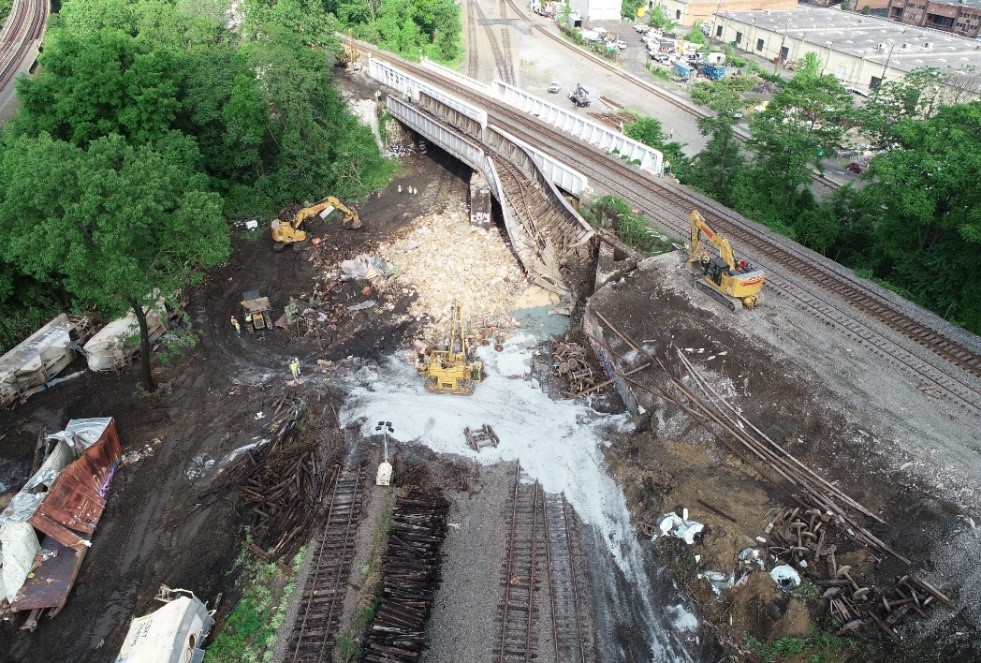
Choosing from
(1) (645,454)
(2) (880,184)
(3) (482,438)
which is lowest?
(3) (482,438)

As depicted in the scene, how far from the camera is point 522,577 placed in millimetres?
18656

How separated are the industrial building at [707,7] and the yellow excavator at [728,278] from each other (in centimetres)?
7794

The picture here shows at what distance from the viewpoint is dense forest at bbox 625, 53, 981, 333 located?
2608 centimetres

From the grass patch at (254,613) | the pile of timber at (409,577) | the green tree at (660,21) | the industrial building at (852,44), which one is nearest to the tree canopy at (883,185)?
the industrial building at (852,44)

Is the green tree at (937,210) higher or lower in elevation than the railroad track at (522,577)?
higher

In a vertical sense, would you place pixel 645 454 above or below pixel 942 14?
below

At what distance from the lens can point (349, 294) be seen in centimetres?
3203

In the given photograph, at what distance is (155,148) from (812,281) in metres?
34.6

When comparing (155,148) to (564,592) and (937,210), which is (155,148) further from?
(937,210)

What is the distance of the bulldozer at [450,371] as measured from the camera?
990 inches

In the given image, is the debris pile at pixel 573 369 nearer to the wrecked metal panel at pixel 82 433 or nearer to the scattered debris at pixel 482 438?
the scattered debris at pixel 482 438

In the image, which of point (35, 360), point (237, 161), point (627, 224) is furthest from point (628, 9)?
point (35, 360)

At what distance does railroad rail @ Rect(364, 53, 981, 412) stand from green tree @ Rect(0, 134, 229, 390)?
896 inches

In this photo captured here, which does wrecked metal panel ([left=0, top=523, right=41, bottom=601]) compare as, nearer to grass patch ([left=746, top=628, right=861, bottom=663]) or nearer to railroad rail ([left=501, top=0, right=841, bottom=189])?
grass patch ([left=746, top=628, right=861, bottom=663])
